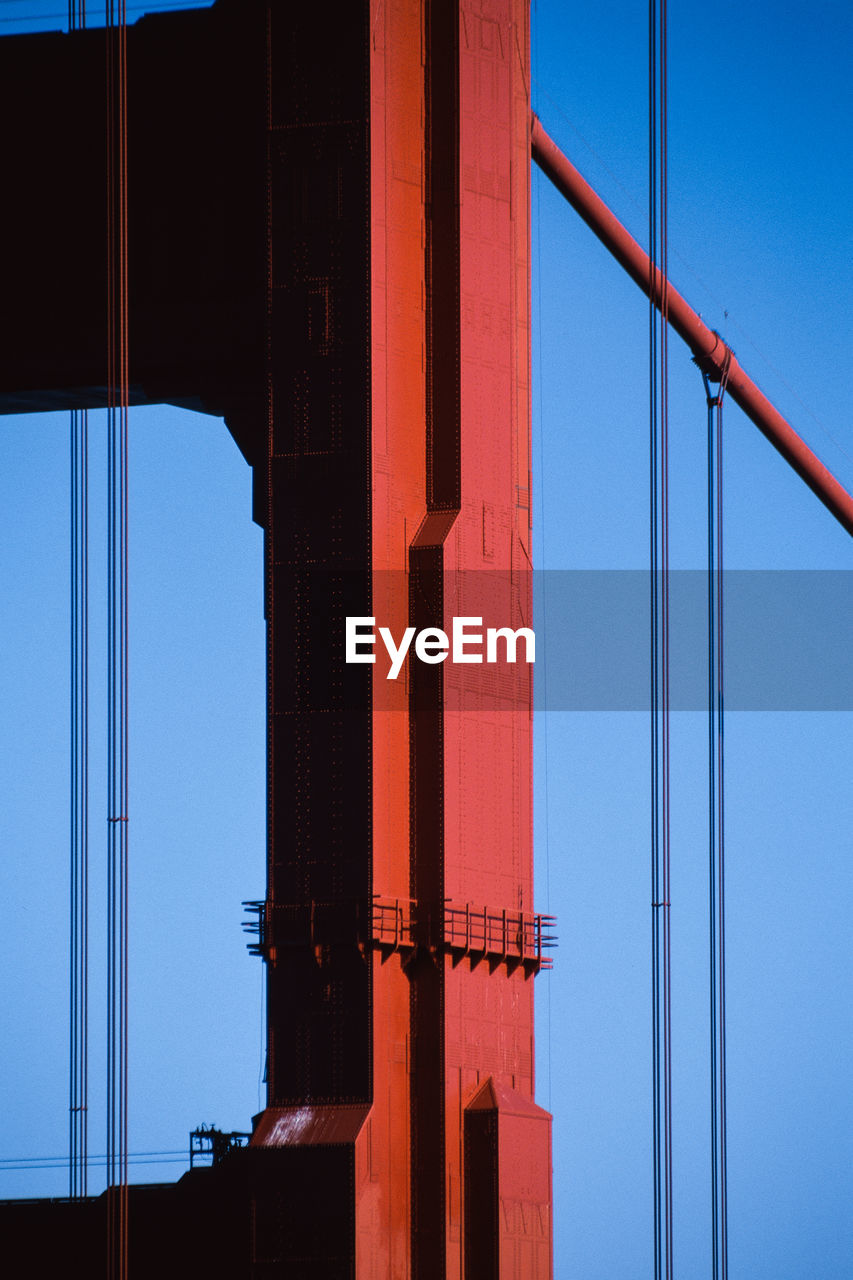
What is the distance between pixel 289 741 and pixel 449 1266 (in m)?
5.55

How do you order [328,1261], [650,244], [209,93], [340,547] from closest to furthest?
[328,1261] < [340,547] < [209,93] < [650,244]

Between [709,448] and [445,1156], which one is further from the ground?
[709,448]

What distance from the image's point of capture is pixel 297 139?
26.8 metres

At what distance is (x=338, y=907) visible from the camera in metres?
25.4

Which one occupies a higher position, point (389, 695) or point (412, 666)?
point (412, 666)

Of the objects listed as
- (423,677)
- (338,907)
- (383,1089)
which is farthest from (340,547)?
(383,1089)

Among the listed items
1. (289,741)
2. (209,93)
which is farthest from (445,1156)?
(209,93)

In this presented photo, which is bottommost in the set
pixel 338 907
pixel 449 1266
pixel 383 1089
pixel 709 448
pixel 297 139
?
pixel 449 1266

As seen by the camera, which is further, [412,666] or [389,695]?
[412,666]

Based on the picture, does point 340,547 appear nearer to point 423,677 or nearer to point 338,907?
point 423,677

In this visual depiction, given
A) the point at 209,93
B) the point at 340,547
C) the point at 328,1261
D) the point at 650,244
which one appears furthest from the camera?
the point at 650,244

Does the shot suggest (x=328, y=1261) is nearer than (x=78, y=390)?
Yes

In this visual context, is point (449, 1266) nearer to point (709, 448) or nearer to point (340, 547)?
point (340, 547)

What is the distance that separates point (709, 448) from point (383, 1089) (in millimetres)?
12020
